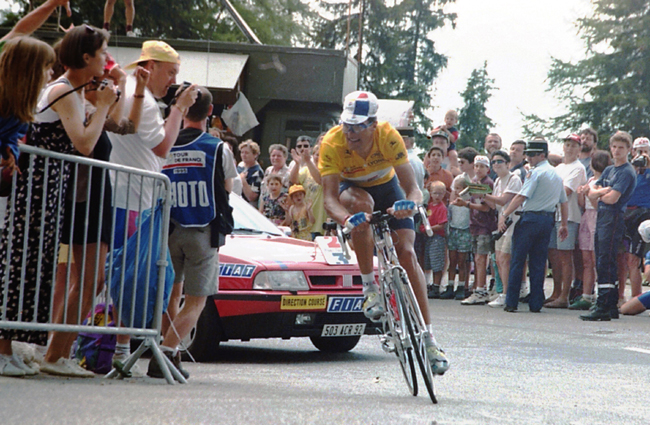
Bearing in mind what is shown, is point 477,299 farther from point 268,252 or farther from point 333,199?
point 333,199

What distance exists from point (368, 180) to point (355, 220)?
775 mm

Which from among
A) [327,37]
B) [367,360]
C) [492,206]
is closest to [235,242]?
[367,360]

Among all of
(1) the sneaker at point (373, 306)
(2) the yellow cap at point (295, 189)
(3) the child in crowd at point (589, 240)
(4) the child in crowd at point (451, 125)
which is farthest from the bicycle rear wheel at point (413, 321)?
(4) the child in crowd at point (451, 125)

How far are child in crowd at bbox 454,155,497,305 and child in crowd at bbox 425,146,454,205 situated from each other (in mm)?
1158

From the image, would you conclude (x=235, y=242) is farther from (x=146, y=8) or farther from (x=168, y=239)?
(x=146, y=8)

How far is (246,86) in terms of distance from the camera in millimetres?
19703

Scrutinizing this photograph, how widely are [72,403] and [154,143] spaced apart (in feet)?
7.33

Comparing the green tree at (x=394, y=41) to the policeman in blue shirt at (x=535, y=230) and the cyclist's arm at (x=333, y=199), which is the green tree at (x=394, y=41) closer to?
the policeman in blue shirt at (x=535, y=230)

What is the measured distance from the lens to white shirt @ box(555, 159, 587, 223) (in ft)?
48.4

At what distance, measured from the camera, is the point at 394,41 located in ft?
201

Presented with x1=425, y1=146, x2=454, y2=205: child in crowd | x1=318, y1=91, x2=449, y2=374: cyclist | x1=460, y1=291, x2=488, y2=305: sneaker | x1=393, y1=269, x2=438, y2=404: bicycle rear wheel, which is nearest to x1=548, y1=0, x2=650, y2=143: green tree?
x1=425, y1=146, x2=454, y2=205: child in crowd

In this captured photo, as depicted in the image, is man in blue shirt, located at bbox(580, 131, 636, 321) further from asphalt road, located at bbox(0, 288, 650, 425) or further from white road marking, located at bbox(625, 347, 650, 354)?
white road marking, located at bbox(625, 347, 650, 354)

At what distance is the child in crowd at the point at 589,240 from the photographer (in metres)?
14.2

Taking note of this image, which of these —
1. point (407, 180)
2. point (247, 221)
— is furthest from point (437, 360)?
point (247, 221)
